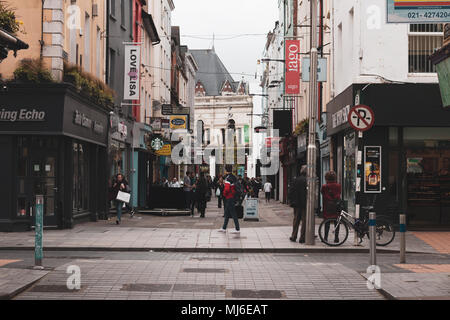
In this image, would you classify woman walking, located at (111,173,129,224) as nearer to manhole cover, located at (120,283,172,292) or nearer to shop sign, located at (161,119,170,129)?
manhole cover, located at (120,283,172,292)

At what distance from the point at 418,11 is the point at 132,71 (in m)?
18.2

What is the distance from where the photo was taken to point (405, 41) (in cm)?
2109

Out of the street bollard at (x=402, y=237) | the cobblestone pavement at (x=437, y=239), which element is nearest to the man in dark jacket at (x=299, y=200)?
the cobblestone pavement at (x=437, y=239)

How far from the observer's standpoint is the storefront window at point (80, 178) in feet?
75.9

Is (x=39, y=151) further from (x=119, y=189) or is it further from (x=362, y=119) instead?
(x=362, y=119)

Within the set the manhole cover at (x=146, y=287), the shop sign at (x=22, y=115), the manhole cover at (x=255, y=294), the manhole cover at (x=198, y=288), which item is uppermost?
the shop sign at (x=22, y=115)

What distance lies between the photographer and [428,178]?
21.5m

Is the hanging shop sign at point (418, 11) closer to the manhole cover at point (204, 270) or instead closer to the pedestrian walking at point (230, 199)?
the manhole cover at point (204, 270)

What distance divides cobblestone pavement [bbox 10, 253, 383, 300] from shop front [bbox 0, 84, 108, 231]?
7.53m

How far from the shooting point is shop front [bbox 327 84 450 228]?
20891 millimetres

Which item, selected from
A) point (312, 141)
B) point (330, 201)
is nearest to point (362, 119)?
point (312, 141)

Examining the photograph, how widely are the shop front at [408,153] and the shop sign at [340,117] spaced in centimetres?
87

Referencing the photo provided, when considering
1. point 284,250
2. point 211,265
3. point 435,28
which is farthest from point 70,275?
point 435,28

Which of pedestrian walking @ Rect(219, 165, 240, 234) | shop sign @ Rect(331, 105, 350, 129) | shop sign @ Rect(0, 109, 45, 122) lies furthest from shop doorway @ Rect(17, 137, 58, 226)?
shop sign @ Rect(331, 105, 350, 129)
